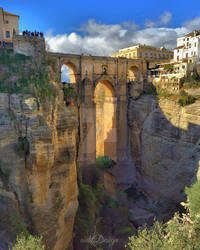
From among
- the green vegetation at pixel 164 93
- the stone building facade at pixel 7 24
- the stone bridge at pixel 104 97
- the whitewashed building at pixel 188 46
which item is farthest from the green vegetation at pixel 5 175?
the whitewashed building at pixel 188 46

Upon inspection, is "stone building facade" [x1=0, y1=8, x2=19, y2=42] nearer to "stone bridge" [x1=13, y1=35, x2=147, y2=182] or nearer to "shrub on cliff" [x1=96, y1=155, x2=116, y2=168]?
"stone bridge" [x1=13, y1=35, x2=147, y2=182]

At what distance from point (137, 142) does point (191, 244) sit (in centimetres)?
1851

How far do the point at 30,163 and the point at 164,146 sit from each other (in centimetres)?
1557

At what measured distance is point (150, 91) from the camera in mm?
25078

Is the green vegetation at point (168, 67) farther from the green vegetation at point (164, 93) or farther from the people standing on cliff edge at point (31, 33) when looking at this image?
the people standing on cliff edge at point (31, 33)

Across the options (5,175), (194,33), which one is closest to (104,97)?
(194,33)

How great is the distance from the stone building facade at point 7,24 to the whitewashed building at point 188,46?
2045 cm

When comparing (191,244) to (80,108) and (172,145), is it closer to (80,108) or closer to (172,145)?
(172,145)

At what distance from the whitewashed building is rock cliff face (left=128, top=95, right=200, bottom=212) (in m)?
9.46

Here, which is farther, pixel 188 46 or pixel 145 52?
pixel 145 52

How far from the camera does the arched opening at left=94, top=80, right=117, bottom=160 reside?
2589 centimetres

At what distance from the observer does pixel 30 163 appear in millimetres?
9867

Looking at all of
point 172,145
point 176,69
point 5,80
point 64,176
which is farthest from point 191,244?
point 176,69

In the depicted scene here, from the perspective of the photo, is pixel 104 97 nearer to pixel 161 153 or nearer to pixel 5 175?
pixel 161 153
